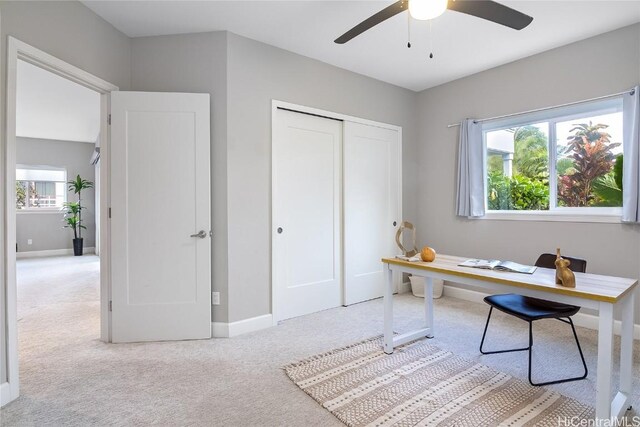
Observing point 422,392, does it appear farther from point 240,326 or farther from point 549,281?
point 240,326

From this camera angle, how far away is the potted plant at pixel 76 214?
729 cm

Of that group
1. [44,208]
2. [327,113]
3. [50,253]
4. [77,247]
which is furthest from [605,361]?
[44,208]

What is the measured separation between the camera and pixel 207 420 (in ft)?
5.50

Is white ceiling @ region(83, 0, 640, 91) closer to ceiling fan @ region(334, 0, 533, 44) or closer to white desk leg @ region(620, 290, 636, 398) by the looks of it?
ceiling fan @ region(334, 0, 533, 44)

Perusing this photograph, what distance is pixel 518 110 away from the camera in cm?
339

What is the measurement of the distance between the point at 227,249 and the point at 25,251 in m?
7.00

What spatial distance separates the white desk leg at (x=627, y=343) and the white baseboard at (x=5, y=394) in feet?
11.1

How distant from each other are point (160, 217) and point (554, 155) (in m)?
3.78

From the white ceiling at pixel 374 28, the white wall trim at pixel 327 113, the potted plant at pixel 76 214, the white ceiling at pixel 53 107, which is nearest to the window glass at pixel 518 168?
the white ceiling at pixel 374 28

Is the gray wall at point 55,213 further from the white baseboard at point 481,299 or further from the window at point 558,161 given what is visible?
the window at point 558,161

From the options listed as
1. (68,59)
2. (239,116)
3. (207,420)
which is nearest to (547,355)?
(207,420)

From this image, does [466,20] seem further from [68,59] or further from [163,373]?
[163,373]

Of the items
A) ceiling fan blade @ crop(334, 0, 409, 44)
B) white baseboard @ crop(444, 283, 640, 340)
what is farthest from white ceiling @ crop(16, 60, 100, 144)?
white baseboard @ crop(444, 283, 640, 340)

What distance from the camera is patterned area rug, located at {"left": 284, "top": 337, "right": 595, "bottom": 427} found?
1688 millimetres
